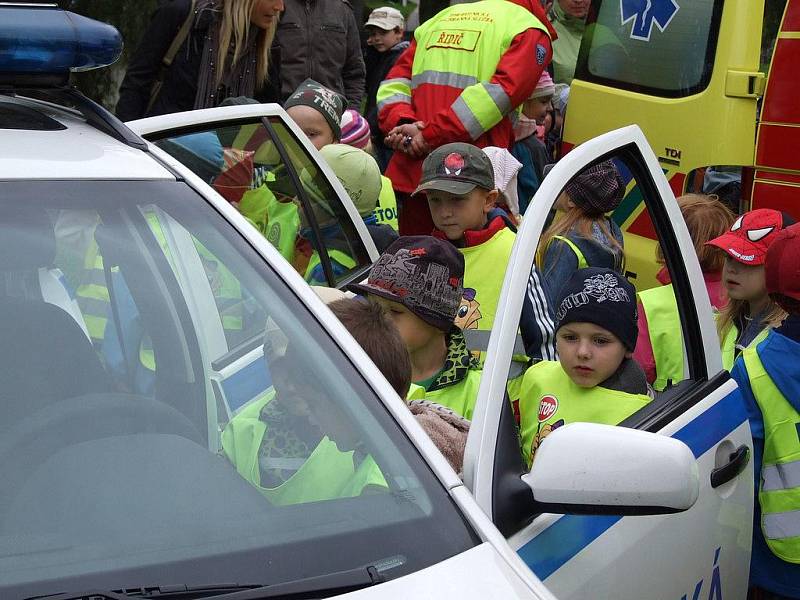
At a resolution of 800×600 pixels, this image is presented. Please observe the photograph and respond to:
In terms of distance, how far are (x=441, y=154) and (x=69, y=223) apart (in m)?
2.51

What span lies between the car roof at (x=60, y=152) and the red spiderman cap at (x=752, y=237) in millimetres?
2301

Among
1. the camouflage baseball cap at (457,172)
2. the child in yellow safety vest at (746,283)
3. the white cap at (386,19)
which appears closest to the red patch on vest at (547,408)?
the child in yellow safety vest at (746,283)

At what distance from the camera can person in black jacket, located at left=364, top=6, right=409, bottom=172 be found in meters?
8.46

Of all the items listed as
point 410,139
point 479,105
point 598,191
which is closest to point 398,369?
point 598,191

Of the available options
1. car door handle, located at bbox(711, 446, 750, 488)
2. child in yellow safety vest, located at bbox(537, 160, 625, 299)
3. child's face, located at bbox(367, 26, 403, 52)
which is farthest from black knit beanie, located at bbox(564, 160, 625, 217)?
child's face, located at bbox(367, 26, 403, 52)

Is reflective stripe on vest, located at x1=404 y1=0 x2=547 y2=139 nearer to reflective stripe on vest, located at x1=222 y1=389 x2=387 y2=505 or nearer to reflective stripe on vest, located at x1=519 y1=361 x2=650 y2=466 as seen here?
reflective stripe on vest, located at x1=519 y1=361 x2=650 y2=466

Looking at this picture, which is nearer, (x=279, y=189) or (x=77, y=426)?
(x=77, y=426)

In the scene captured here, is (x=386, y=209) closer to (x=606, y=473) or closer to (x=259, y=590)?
(x=606, y=473)

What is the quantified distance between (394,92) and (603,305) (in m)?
3.52

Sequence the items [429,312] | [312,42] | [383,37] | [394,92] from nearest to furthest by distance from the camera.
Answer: [429,312], [394,92], [312,42], [383,37]

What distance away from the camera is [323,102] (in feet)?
17.1

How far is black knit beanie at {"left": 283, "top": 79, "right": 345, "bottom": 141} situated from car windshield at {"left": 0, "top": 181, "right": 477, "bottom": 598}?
302cm

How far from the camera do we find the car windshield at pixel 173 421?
171 centimetres

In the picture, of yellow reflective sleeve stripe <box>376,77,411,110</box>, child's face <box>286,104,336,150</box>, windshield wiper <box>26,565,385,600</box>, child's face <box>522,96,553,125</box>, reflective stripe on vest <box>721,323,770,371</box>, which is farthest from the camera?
child's face <box>522,96,553,125</box>
